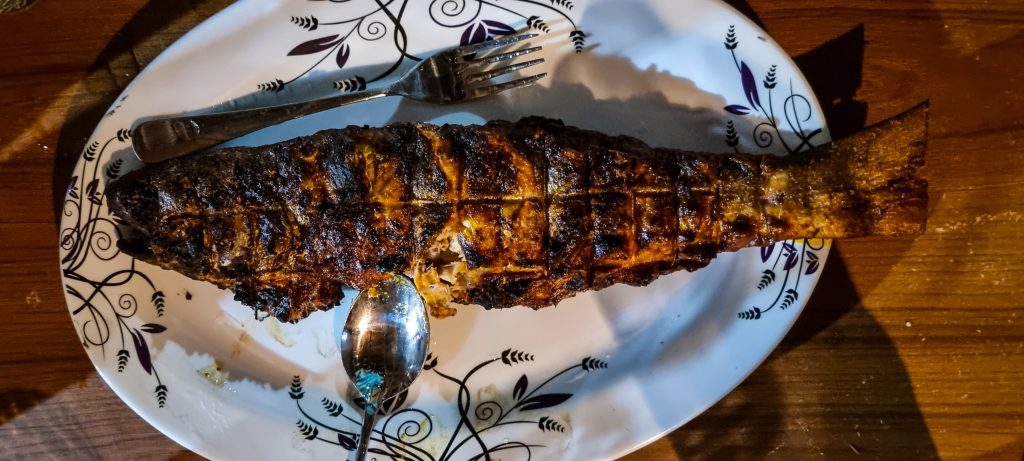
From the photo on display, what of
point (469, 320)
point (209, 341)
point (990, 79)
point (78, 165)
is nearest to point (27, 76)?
point (78, 165)

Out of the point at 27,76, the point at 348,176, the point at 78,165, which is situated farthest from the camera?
the point at 27,76

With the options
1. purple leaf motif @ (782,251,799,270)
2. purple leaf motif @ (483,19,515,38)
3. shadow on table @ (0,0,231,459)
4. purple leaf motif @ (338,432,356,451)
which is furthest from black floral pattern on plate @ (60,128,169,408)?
purple leaf motif @ (782,251,799,270)

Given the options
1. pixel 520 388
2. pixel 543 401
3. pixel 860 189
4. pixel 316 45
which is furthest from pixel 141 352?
pixel 860 189

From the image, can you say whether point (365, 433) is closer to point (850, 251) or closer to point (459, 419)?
point (459, 419)

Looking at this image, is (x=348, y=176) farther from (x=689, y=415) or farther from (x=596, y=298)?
→ (x=689, y=415)

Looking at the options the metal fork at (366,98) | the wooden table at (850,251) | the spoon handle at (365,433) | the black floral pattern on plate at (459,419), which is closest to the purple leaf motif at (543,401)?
the black floral pattern on plate at (459,419)

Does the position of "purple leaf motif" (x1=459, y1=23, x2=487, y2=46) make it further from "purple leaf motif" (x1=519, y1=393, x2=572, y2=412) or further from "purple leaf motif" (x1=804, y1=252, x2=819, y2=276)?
"purple leaf motif" (x1=804, y1=252, x2=819, y2=276)
